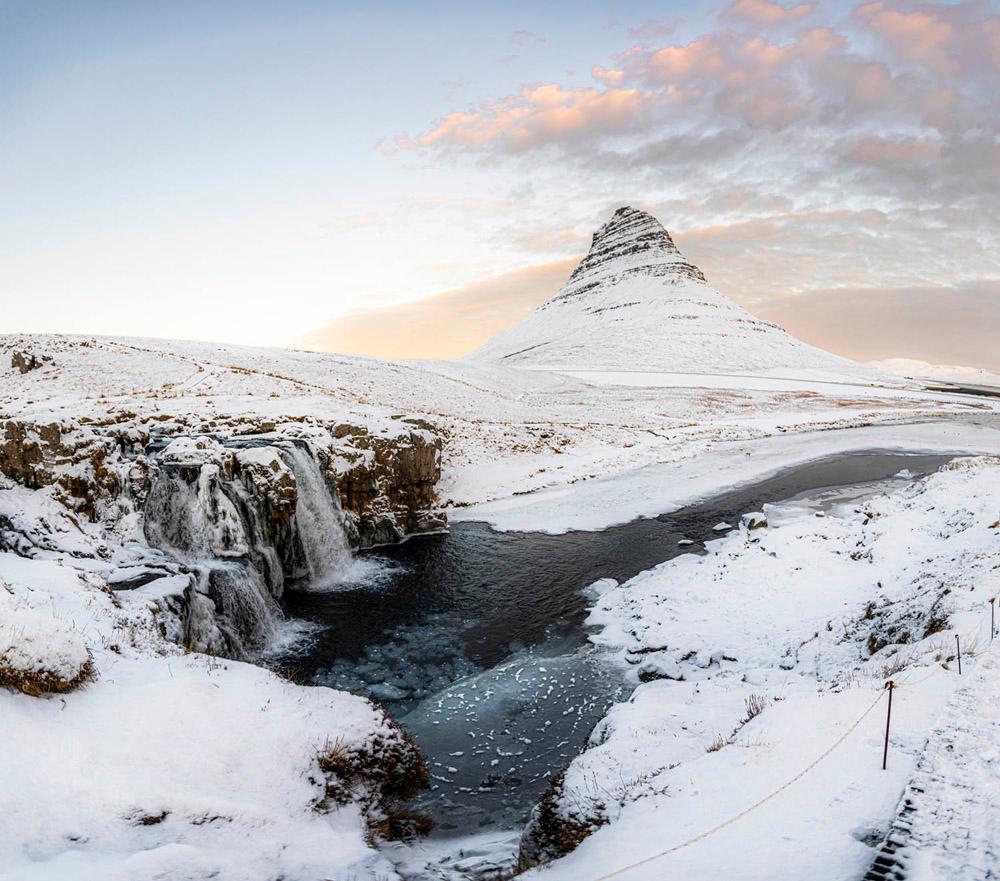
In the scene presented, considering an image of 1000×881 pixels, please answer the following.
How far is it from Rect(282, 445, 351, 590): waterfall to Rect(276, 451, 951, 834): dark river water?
88 centimetres

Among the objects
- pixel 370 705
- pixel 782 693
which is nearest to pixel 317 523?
pixel 370 705

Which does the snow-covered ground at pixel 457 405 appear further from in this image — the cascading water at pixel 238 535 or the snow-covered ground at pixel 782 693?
the snow-covered ground at pixel 782 693

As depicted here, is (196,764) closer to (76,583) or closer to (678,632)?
(76,583)

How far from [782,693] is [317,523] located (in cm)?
1733

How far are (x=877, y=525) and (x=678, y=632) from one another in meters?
9.14

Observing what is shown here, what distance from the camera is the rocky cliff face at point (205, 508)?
15.3 m

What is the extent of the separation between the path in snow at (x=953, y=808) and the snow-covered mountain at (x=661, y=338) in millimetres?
104898

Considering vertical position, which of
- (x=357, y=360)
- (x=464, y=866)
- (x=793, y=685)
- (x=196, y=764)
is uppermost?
(x=357, y=360)

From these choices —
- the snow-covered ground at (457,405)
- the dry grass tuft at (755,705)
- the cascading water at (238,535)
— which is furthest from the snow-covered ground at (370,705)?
the snow-covered ground at (457,405)

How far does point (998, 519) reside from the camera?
52.3 feet

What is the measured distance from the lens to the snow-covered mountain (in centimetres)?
11856

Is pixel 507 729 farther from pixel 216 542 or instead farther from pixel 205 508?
pixel 205 508

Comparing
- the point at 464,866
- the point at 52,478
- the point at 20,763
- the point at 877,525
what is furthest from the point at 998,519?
the point at 52,478

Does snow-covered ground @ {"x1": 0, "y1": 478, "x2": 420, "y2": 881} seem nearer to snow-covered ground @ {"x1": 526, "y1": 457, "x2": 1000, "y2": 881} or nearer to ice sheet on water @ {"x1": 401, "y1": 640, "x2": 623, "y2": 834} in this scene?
ice sheet on water @ {"x1": 401, "y1": 640, "x2": 623, "y2": 834}
